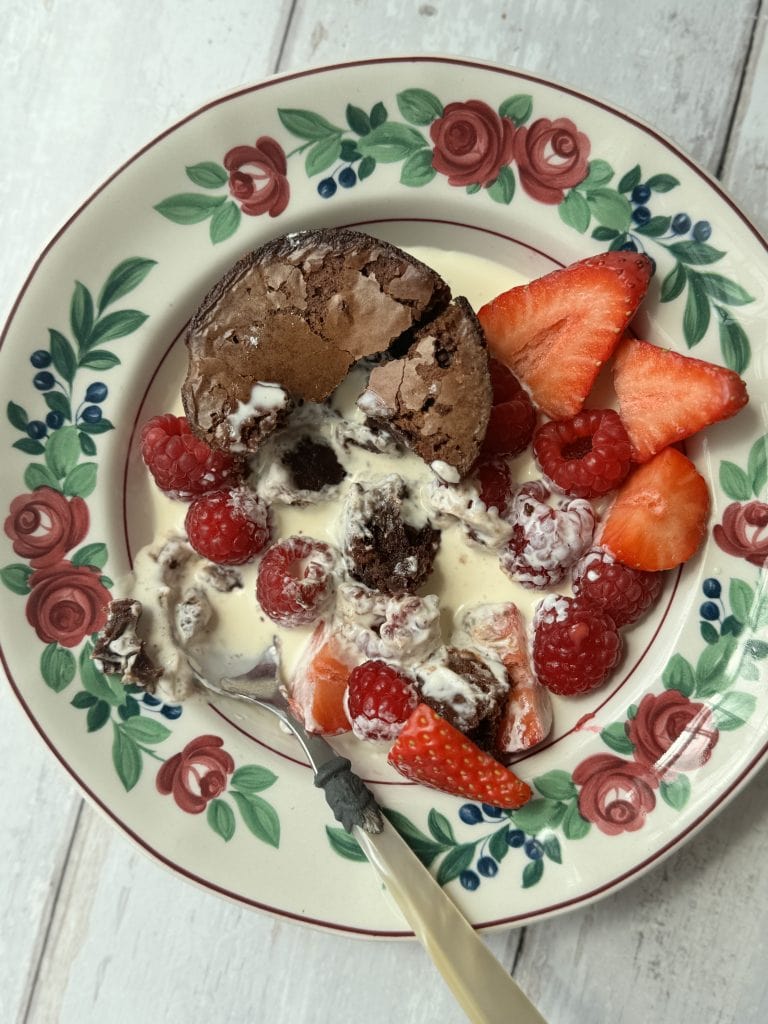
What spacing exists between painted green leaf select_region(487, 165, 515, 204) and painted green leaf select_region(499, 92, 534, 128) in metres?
0.09

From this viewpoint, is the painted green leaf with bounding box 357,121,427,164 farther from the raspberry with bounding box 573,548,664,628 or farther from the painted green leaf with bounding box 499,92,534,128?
the raspberry with bounding box 573,548,664,628

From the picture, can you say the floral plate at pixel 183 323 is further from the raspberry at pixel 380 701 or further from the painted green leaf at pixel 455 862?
the raspberry at pixel 380 701

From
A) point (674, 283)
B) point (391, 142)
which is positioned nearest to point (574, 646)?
point (674, 283)

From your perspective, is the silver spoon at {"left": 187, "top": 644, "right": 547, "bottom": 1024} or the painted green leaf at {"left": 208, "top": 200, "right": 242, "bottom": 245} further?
the painted green leaf at {"left": 208, "top": 200, "right": 242, "bottom": 245}

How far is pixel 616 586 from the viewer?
1.71m

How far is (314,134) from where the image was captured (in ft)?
5.74

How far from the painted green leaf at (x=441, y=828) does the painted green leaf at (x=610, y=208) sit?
1258 mm

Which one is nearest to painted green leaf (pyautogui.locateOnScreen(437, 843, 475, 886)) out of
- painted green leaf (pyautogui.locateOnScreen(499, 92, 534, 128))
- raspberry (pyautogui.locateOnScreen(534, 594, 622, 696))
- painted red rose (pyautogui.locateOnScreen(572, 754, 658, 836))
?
painted red rose (pyautogui.locateOnScreen(572, 754, 658, 836))

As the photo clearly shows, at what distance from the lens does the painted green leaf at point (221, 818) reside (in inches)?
67.7

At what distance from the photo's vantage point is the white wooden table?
6.09ft

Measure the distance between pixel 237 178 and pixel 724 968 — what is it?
1991mm

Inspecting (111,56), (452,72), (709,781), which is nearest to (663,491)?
(709,781)

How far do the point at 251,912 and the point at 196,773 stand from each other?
1.34ft

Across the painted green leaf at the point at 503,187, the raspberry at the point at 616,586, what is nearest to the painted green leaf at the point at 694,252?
the painted green leaf at the point at 503,187
